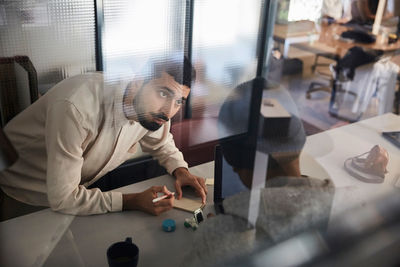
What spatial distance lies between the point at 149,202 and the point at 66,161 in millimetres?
243

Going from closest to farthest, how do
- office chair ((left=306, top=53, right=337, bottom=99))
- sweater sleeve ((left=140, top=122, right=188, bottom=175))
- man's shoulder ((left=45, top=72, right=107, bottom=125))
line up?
man's shoulder ((left=45, top=72, right=107, bottom=125)) → sweater sleeve ((left=140, top=122, right=188, bottom=175)) → office chair ((left=306, top=53, right=337, bottom=99))

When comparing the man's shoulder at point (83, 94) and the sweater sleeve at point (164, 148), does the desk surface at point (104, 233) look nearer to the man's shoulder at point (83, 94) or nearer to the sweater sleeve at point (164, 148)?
the sweater sleeve at point (164, 148)

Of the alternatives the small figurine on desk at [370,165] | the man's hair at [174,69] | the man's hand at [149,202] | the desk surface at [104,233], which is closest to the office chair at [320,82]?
the desk surface at [104,233]

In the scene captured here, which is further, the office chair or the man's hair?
the office chair

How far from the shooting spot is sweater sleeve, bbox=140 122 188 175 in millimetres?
959

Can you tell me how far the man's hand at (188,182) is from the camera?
3.32 ft

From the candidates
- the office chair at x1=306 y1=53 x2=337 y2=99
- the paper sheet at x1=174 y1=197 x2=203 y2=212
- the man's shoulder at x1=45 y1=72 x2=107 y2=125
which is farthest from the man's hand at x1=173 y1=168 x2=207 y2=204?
the office chair at x1=306 y1=53 x2=337 y2=99

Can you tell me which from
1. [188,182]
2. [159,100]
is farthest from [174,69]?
[188,182]

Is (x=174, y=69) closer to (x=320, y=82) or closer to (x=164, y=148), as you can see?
(x=164, y=148)

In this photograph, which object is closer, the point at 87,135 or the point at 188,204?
the point at 87,135

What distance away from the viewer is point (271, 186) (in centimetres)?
99

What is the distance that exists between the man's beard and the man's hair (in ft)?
0.18

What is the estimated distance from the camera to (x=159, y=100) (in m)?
0.92

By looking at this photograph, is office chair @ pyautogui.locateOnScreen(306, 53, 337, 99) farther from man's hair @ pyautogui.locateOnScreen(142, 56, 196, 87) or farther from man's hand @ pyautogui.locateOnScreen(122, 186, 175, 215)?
man's hand @ pyautogui.locateOnScreen(122, 186, 175, 215)
